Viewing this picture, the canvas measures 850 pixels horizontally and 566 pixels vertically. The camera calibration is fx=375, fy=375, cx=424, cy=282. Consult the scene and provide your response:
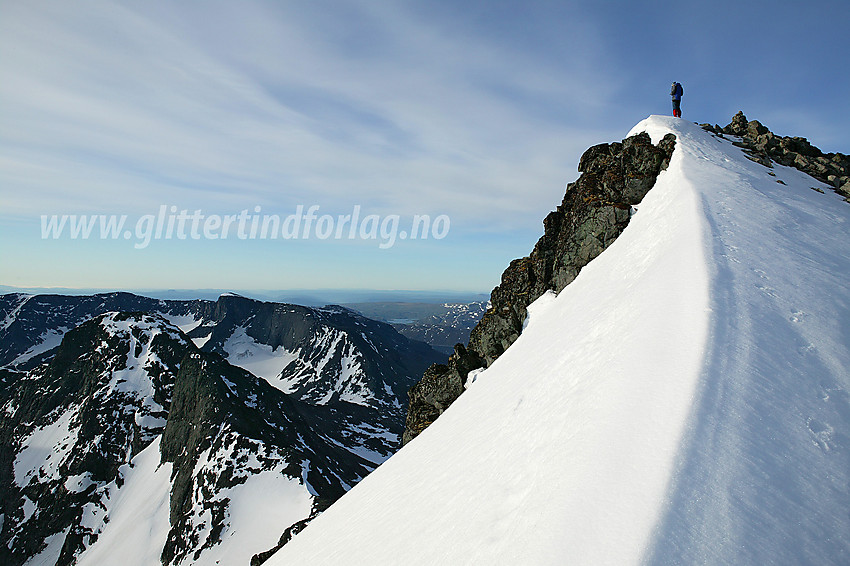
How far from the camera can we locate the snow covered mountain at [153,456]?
53938 mm

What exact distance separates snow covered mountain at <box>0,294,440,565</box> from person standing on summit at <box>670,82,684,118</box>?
55.6 metres

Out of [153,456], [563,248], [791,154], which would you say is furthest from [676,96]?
[153,456]

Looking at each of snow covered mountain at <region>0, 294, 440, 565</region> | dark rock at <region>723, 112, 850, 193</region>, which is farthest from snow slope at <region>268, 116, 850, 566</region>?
snow covered mountain at <region>0, 294, 440, 565</region>

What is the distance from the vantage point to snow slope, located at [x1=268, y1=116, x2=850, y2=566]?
15.9ft

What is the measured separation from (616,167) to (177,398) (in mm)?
89983

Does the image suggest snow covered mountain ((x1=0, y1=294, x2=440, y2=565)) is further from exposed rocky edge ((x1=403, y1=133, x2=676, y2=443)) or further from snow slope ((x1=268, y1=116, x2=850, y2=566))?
snow slope ((x1=268, y1=116, x2=850, y2=566))

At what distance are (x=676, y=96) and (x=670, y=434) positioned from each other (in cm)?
3639

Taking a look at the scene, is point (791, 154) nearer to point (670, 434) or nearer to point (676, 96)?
point (676, 96)

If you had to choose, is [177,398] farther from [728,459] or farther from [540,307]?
[728,459]

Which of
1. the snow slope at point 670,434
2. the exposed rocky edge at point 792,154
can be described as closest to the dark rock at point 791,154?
the exposed rocky edge at point 792,154

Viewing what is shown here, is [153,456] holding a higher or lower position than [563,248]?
lower

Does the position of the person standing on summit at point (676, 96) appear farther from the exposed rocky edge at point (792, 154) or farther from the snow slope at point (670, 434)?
the snow slope at point (670, 434)

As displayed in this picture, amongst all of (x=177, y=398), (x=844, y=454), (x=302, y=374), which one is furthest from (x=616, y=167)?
(x=302, y=374)

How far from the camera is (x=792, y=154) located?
94.0 ft
